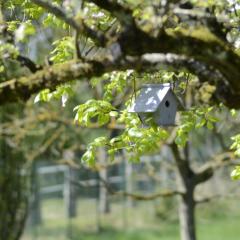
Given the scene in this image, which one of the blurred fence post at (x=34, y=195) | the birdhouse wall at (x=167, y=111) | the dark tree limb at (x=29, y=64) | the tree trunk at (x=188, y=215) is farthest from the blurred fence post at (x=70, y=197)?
the dark tree limb at (x=29, y=64)

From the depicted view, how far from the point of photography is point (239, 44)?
4168 millimetres

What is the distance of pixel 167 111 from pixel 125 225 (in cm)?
1215

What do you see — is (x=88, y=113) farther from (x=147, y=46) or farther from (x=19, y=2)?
(x=147, y=46)

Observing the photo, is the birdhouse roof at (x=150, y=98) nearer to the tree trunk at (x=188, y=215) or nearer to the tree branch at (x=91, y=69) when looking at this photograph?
the tree branch at (x=91, y=69)

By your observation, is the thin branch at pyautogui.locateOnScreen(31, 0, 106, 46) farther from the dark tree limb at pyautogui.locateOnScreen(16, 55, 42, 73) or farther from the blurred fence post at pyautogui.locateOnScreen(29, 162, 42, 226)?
the blurred fence post at pyautogui.locateOnScreen(29, 162, 42, 226)

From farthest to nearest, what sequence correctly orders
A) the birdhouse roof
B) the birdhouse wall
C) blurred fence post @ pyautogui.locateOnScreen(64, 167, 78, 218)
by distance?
blurred fence post @ pyautogui.locateOnScreen(64, 167, 78, 218)
the birdhouse wall
the birdhouse roof

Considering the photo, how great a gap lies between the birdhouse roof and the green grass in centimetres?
919

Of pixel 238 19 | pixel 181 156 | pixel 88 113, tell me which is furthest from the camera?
pixel 181 156

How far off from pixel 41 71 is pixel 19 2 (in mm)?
1394

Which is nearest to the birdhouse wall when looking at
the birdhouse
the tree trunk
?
the birdhouse

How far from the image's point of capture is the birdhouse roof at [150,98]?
12.7ft

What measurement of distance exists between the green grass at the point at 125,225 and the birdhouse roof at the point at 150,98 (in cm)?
919

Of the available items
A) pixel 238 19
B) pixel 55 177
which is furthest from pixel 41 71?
pixel 55 177

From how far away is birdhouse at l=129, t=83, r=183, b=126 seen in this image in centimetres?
388
